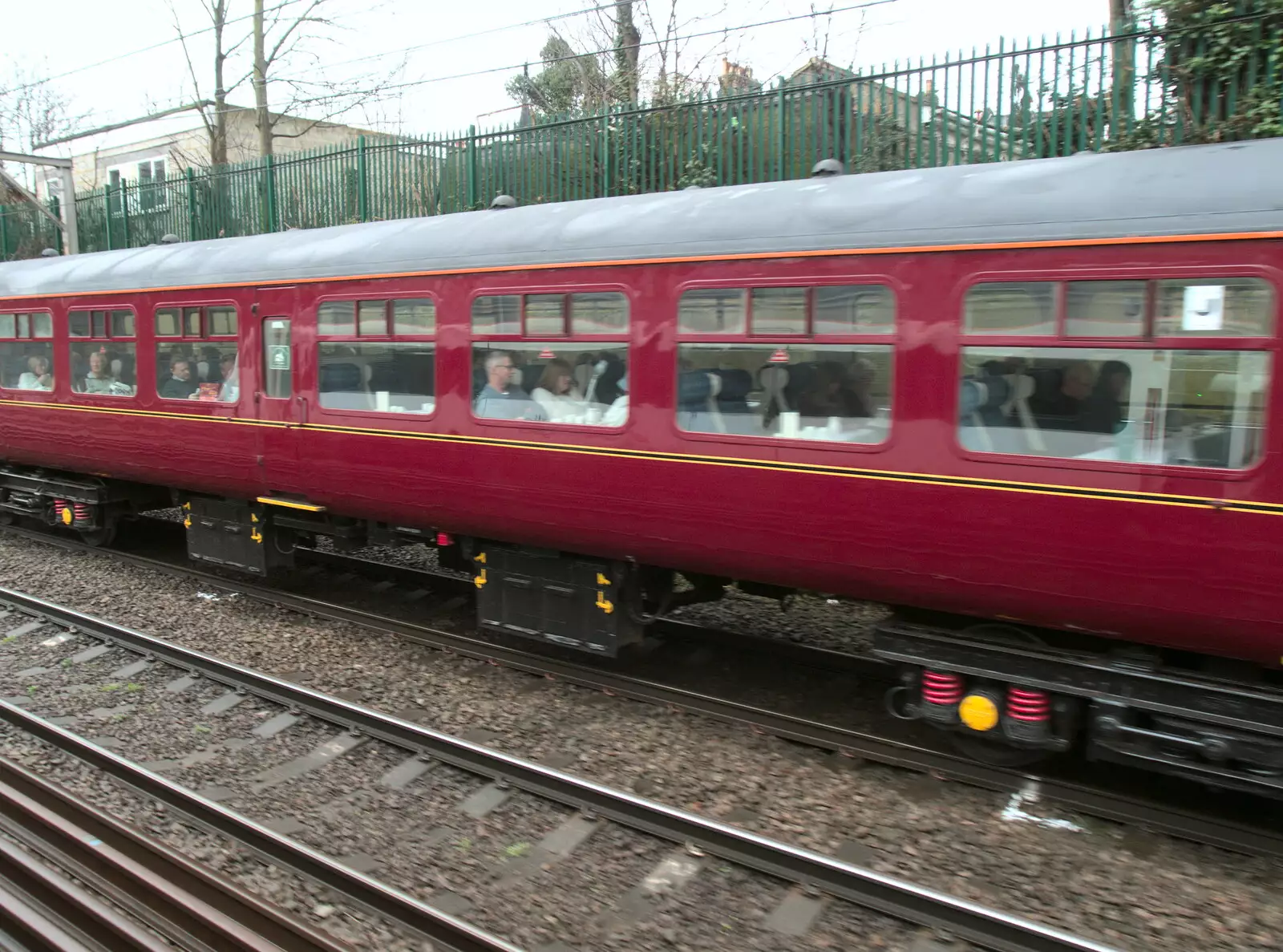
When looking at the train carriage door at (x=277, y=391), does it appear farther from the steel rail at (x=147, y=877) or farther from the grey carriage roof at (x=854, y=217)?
the steel rail at (x=147, y=877)

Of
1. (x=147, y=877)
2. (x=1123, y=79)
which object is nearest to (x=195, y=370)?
(x=147, y=877)

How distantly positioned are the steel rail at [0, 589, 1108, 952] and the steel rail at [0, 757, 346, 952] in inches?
15.3

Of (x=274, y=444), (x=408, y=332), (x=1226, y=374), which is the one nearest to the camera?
(x=1226, y=374)

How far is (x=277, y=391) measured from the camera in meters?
7.70

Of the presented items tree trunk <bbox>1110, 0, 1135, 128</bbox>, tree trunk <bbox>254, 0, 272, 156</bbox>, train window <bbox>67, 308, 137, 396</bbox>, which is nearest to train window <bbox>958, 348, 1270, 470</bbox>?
tree trunk <bbox>1110, 0, 1135, 128</bbox>

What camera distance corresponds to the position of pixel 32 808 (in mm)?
4590

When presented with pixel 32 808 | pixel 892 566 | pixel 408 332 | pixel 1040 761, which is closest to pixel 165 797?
pixel 32 808

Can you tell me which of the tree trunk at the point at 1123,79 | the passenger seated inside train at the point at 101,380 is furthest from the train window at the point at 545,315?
the tree trunk at the point at 1123,79

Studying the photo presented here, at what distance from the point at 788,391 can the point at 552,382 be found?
162 centimetres

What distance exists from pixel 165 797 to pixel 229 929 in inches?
61.3

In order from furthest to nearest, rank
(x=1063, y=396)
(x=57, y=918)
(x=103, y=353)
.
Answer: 1. (x=103, y=353)
2. (x=1063, y=396)
3. (x=57, y=918)

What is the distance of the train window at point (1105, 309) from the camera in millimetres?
4188

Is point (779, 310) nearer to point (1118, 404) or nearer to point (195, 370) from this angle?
point (1118, 404)

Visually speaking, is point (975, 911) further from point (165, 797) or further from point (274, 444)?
point (274, 444)
